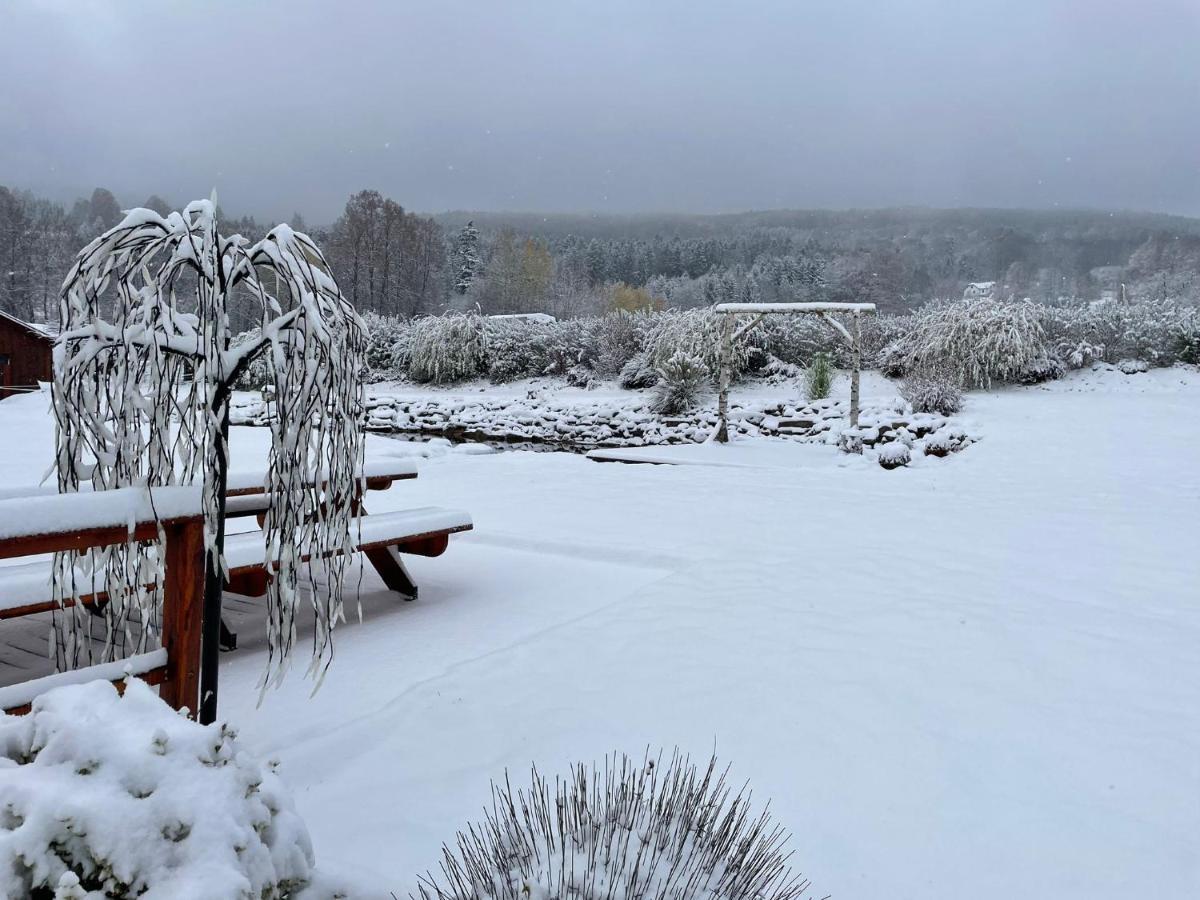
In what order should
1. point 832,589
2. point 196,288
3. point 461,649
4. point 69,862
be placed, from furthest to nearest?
1. point 832,589
2. point 461,649
3. point 196,288
4. point 69,862

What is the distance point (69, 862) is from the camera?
33.7 inches

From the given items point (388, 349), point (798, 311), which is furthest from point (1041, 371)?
point (388, 349)

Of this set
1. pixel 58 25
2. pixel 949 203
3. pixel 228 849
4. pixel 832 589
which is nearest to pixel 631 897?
pixel 228 849

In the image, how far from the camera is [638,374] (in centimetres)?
1486

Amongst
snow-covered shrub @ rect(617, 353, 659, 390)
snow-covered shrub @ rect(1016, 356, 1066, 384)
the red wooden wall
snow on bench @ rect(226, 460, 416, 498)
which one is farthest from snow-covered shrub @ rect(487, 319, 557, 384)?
snow on bench @ rect(226, 460, 416, 498)

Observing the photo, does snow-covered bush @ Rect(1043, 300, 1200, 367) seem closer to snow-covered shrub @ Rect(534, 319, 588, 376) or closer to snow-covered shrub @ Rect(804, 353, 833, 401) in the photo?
snow-covered shrub @ Rect(804, 353, 833, 401)

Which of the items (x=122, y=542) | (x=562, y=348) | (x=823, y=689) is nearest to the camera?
(x=122, y=542)

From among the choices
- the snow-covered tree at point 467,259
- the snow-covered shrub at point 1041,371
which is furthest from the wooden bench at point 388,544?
the snow-covered tree at point 467,259

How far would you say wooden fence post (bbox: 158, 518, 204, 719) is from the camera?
5.78ft

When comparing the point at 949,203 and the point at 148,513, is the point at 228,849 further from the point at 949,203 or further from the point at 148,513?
the point at 949,203

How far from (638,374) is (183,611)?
43.7 ft

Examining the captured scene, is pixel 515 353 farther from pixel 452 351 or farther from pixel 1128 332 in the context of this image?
pixel 1128 332

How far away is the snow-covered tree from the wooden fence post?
41599 mm

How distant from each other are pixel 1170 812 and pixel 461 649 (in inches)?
89.7
